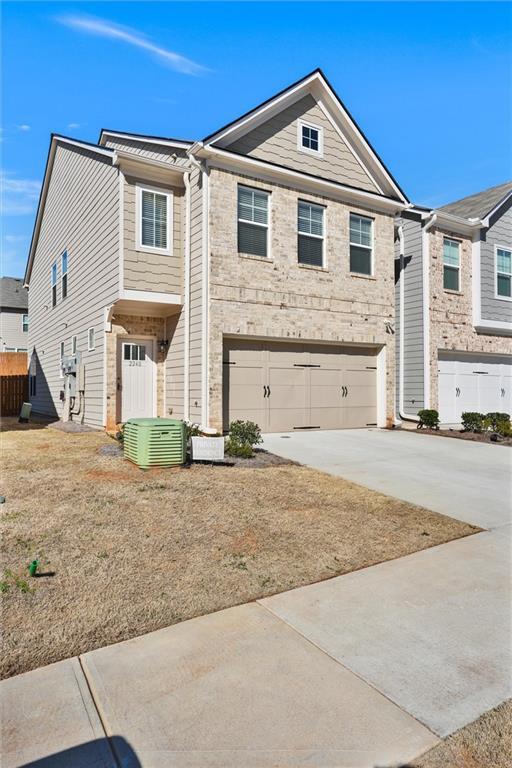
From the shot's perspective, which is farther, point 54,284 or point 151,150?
point 54,284

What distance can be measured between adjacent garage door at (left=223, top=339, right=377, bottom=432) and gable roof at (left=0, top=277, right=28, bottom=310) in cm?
2513

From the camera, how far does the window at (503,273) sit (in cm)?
1619

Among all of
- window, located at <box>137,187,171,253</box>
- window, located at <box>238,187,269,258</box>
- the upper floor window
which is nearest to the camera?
window, located at <box>137,187,171,253</box>

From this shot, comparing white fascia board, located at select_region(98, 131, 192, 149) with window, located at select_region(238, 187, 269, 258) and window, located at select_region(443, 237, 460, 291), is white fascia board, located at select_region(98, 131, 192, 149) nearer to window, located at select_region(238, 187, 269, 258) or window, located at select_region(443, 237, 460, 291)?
window, located at select_region(238, 187, 269, 258)

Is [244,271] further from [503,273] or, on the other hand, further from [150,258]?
[503,273]

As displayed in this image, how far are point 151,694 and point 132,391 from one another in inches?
404

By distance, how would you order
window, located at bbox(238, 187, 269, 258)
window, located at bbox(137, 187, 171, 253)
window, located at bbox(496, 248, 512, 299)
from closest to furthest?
window, located at bbox(137, 187, 171, 253) < window, located at bbox(238, 187, 269, 258) < window, located at bbox(496, 248, 512, 299)

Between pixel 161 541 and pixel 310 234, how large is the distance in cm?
970

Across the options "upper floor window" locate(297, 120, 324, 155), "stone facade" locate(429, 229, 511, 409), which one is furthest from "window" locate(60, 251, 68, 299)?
"stone facade" locate(429, 229, 511, 409)

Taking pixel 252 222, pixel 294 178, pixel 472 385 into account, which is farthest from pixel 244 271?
pixel 472 385

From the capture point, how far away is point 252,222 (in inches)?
449

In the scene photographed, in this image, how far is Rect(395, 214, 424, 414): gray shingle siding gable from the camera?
14.7 metres

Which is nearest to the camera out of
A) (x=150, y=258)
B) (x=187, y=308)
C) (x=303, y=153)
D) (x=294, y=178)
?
(x=150, y=258)

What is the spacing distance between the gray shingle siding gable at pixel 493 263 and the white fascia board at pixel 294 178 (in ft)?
12.9
